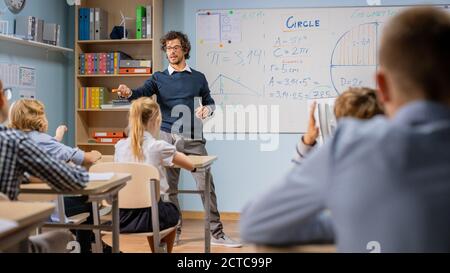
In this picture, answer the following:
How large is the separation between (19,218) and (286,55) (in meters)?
4.26

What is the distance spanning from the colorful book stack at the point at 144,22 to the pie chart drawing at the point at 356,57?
1799 mm

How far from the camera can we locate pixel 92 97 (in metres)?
5.54

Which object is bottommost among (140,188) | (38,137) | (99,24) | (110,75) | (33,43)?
(140,188)

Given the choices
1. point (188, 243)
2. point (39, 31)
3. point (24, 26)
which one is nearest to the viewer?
point (188, 243)

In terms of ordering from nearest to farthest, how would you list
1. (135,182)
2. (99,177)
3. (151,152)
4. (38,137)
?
(99,177) → (135,182) → (38,137) → (151,152)

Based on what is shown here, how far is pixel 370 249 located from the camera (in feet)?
3.43

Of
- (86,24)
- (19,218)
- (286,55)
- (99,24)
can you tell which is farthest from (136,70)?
(19,218)

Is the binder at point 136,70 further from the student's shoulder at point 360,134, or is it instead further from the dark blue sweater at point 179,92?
the student's shoulder at point 360,134

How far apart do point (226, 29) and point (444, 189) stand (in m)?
4.67

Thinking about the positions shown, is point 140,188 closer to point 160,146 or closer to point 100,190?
point 160,146

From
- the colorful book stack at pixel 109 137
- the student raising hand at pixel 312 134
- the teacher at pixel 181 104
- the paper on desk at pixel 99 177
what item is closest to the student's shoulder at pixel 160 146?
the paper on desk at pixel 99 177
